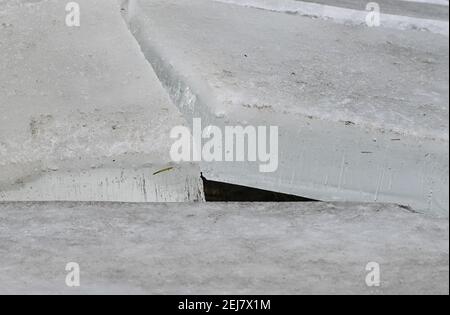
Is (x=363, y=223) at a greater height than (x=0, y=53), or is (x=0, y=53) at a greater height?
(x=0, y=53)

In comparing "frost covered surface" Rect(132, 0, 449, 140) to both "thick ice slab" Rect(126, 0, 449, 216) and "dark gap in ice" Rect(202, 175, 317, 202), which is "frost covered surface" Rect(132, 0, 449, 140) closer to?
"thick ice slab" Rect(126, 0, 449, 216)

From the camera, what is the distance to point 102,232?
1354 mm

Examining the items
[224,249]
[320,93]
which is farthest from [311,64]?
[224,249]

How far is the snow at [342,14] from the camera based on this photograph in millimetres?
1371

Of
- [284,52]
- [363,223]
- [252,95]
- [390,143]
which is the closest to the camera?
[390,143]

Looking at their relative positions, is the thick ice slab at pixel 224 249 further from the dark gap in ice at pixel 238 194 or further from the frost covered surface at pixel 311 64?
the frost covered surface at pixel 311 64

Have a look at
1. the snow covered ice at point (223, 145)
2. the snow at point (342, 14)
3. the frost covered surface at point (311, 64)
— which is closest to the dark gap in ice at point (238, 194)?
the snow covered ice at point (223, 145)

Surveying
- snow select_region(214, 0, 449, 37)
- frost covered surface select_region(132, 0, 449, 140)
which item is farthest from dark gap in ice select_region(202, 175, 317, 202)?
snow select_region(214, 0, 449, 37)

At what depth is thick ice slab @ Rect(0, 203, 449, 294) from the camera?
115cm

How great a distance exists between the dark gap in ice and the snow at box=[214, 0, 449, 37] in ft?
1.27

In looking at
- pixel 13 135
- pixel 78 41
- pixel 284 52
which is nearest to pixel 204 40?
pixel 284 52

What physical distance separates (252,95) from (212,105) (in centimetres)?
8

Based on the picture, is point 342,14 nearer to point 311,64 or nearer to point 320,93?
point 311,64
